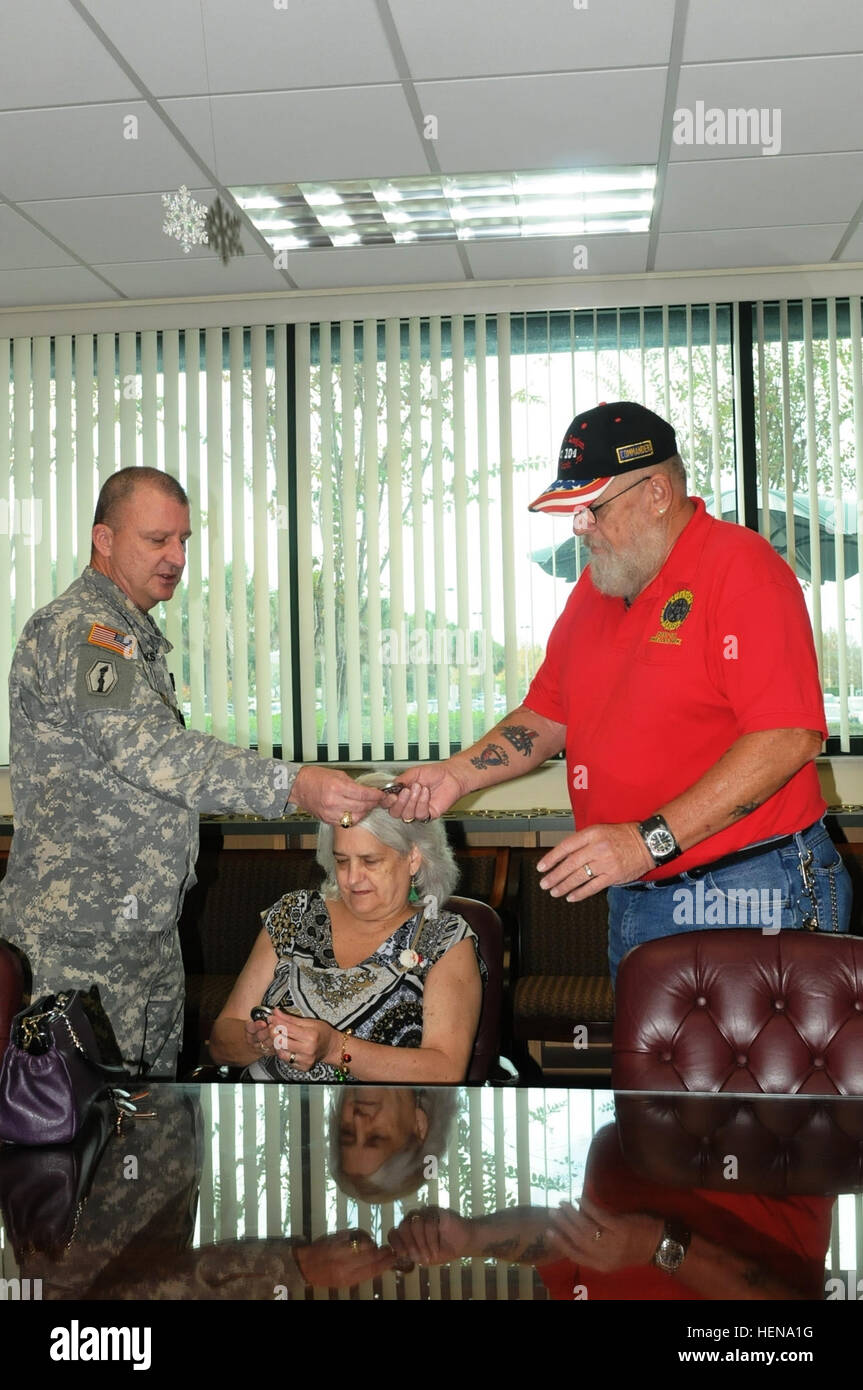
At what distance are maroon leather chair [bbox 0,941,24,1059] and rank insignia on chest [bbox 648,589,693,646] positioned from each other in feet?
4.18

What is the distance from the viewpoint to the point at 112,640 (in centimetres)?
242

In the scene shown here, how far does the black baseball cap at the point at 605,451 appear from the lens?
7.60 feet

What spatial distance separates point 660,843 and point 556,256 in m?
3.47

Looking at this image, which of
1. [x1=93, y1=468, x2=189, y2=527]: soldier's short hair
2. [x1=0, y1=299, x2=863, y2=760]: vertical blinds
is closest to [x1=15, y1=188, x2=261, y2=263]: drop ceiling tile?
[x1=0, y1=299, x2=863, y2=760]: vertical blinds

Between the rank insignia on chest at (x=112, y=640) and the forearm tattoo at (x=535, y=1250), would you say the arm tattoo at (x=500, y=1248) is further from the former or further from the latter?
the rank insignia on chest at (x=112, y=640)

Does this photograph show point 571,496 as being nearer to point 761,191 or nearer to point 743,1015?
point 743,1015

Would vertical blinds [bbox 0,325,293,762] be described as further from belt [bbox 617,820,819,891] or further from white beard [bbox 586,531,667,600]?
belt [bbox 617,820,819,891]

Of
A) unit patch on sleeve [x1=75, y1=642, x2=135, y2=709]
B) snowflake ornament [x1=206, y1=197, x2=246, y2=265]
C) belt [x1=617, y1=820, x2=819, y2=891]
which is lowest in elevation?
belt [x1=617, y1=820, x2=819, y2=891]

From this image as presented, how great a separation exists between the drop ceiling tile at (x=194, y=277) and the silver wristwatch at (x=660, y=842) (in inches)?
136
